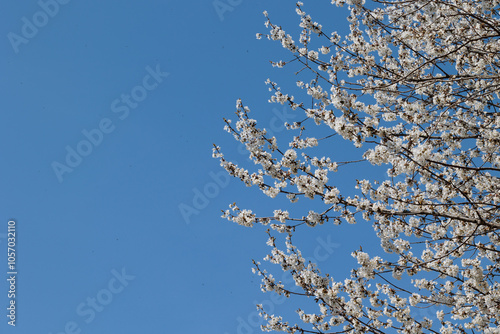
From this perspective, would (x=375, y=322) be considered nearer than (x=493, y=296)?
No

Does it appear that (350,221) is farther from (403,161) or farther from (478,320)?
(478,320)

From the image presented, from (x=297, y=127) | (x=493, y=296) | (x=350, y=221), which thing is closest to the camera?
(x=350, y=221)

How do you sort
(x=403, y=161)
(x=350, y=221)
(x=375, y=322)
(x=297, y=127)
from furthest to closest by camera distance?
(x=297, y=127), (x=375, y=322), (x=350, y=221), (x=403, y=161)

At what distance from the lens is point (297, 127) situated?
558 cm

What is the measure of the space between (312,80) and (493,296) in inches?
134

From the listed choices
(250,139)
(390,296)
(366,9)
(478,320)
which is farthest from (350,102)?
(478,320)

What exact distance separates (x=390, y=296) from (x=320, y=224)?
1.70m

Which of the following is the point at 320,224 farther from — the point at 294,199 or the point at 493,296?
the point at 493,296

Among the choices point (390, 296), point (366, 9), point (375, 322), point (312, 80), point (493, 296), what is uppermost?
point (366, 9)

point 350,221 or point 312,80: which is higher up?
point 312,80

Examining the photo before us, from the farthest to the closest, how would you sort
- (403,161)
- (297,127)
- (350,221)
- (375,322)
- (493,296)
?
(297,127)
(375,322)
(493,296)
(350,221)
(403,161)

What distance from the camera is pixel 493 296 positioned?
4.86 m

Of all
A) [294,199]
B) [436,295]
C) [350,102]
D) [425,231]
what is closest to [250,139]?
[294,199]

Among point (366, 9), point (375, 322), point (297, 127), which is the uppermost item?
point (366, 9)
